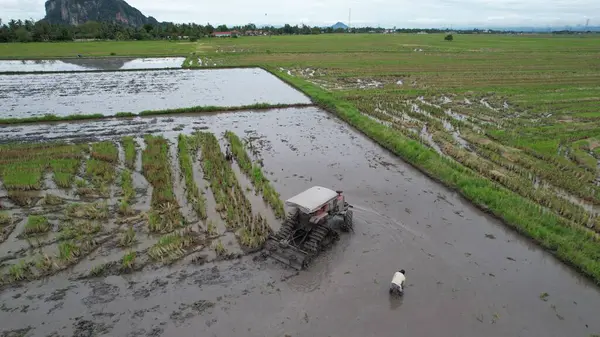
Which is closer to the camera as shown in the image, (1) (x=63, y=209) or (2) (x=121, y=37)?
(1) (x=63, y=209)

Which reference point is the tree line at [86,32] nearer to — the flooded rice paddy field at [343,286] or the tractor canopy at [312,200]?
the flooded rice paddy field at [343,286]

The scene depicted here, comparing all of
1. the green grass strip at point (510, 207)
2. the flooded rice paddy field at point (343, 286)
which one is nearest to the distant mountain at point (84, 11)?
the green grass strip at point (510, 207)

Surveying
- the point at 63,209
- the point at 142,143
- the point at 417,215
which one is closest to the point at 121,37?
the point at 142,143

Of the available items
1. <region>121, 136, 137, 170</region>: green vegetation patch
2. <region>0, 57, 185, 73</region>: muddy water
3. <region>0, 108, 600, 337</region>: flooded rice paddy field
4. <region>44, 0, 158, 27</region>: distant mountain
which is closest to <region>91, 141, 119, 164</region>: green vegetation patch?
<region>121, 136, 137, 170</region>: green vegetation patch

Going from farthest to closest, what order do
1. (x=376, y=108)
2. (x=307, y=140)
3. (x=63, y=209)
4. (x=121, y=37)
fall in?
(x=121, y=37) → (x=376, y=108) → (x=307, y=140) → (x=63, y=209)

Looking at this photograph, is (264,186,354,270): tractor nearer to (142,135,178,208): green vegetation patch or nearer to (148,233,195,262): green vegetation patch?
(148,233,195,262): green vegetation patch

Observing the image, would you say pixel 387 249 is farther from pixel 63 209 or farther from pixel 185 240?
pixel 63 209
